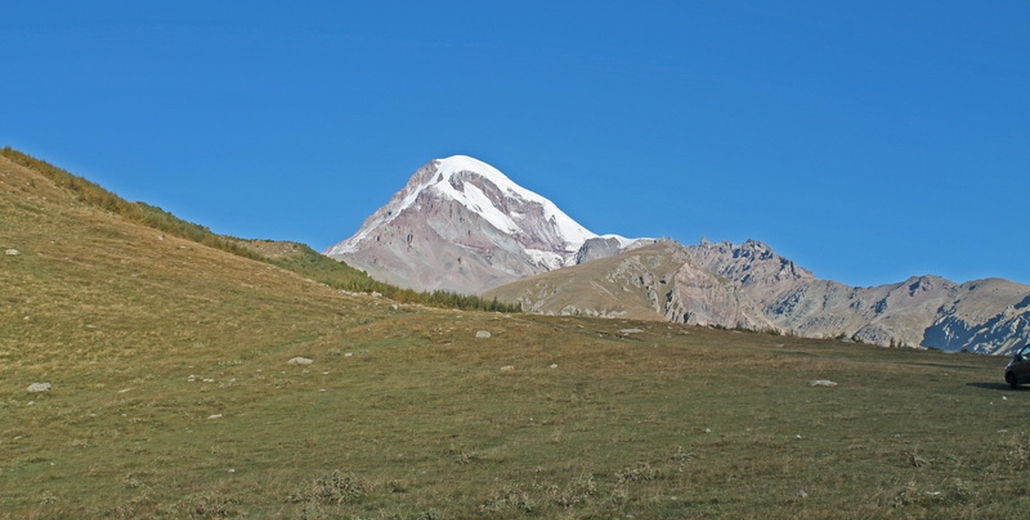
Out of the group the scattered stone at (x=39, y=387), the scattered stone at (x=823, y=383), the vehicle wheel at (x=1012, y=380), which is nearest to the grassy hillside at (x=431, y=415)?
the scattered stone at (x=39, y=387)

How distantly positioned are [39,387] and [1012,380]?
33172mm

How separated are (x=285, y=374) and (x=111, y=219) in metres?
34.7

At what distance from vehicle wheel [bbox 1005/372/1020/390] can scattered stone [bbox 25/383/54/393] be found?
108 feet

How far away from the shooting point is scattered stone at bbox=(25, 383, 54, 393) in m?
29.3

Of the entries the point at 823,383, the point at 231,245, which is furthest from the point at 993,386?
the point at 231,245

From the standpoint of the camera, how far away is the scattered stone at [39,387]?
29.3 meters

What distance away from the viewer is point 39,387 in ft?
97.0

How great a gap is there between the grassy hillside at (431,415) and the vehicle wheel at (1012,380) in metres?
1.74

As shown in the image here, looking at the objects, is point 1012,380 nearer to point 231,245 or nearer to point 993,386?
point 993,386

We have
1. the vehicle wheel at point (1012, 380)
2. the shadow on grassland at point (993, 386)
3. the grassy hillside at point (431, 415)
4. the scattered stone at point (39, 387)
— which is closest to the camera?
the grassy hillside at point (431, 415)

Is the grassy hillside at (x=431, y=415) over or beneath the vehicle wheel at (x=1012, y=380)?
beneath

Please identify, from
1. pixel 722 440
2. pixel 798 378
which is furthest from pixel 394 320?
pixel 722 440

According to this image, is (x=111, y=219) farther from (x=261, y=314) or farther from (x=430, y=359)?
(x=430, y=359)

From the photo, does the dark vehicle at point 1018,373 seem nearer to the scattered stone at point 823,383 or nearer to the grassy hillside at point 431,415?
the grassy hillside at point 431,415
